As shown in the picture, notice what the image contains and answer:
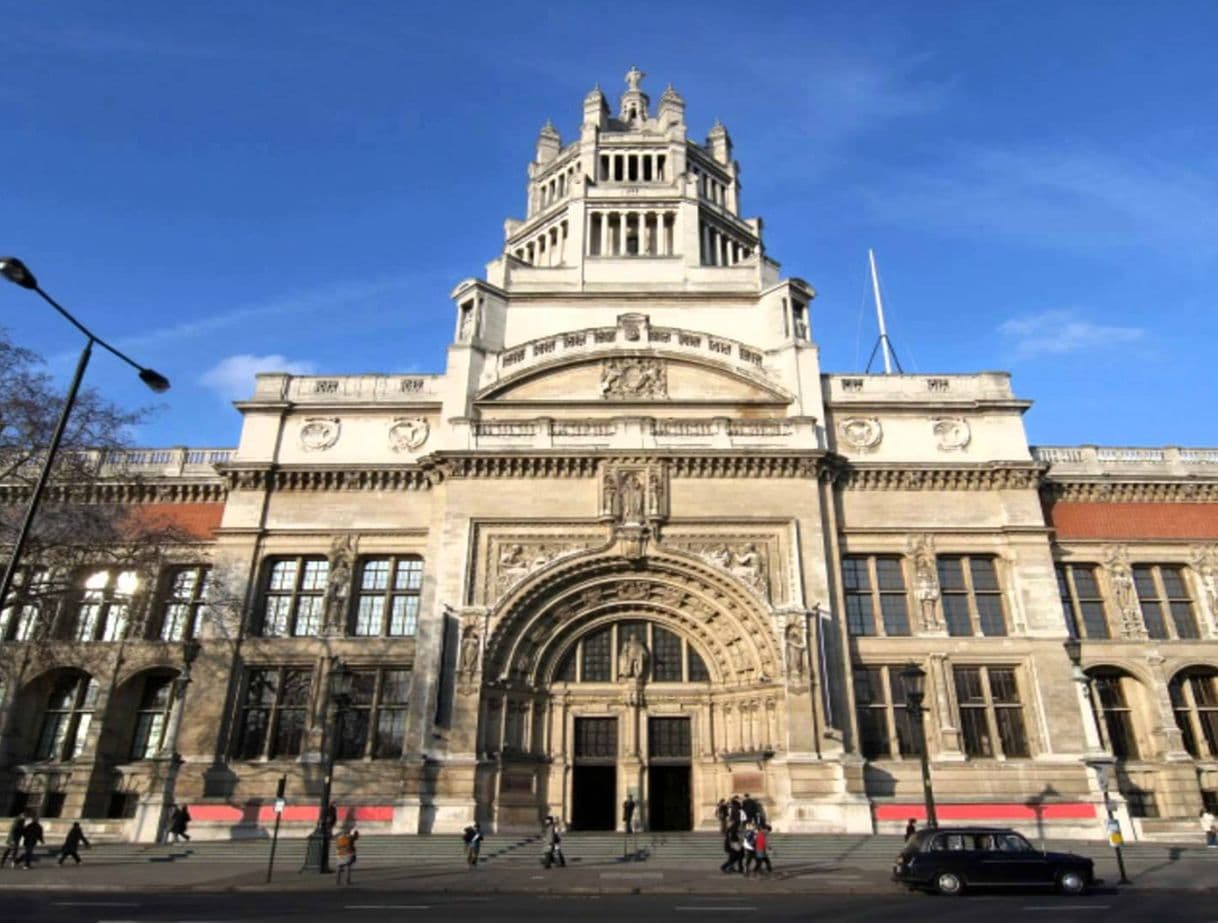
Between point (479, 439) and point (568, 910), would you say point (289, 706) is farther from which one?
point (568, 910)

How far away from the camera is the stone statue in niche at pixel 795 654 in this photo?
27234 millimetres

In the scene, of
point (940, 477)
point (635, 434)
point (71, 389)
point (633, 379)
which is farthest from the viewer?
point (633, 379)

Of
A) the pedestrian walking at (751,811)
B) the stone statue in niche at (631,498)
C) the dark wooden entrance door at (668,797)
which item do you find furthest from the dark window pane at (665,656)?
the pedestrian walking at (751,811)

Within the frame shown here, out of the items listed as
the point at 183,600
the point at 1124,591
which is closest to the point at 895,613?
the point at 1124,591

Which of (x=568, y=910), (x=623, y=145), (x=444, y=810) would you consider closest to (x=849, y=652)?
(x=444, y=810)

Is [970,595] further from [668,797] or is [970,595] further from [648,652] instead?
[668,797]

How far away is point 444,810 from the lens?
25.7 meters

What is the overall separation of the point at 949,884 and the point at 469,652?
54.2 ft

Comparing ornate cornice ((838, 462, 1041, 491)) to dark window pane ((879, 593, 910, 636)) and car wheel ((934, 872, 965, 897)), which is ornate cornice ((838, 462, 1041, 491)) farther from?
A: car wheel ((934, 872, 965, 897))

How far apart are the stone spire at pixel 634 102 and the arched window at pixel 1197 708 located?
4288 centimetres

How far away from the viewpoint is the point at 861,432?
1294 inches

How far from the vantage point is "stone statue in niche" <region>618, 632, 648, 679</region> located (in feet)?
96.9

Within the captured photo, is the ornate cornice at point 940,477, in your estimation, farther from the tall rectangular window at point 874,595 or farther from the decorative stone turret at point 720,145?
the decorative stone turret at point 720,145

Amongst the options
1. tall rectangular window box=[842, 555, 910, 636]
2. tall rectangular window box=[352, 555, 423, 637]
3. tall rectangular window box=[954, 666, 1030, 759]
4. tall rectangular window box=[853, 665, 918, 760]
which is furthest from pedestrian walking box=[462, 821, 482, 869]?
tall rectangular window box=[954, 666, 1030, 759]
